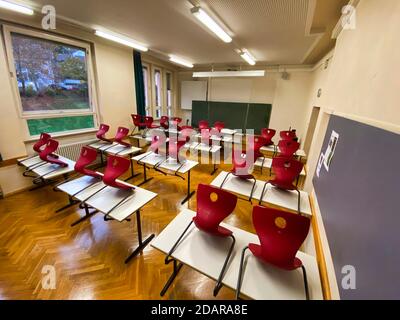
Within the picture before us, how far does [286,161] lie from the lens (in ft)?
8.24

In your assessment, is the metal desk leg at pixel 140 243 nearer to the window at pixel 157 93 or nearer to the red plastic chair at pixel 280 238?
the red plastic chair at pixel 280 238

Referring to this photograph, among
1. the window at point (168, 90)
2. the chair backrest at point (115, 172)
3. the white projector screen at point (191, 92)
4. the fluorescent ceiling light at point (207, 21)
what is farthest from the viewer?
the white projector screen at point (191, 92)

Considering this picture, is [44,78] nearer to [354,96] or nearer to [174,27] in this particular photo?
[174,27]

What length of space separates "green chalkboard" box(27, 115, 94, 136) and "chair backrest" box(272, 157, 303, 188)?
4710 millimetres

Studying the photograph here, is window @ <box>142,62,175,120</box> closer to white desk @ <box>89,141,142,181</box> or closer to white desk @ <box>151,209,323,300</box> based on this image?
white desk @ <box>89,141,142,181</box>

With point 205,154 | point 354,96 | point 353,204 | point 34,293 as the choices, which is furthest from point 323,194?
point 205,154

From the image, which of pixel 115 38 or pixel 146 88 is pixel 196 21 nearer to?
pixel 115 38

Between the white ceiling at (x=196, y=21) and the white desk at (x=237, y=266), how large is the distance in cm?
302

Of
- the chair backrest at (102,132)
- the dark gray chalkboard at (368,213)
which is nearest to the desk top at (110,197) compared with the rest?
the dark gray chalkboard at (368,213)

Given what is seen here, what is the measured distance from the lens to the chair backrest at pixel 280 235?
4.12 ft

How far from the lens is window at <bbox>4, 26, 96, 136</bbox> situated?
337 cm

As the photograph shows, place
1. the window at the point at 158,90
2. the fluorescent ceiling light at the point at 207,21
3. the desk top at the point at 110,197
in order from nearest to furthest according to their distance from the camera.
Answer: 1. the desk top at the point at 110,197
2. the fluorescent ceiling light at the point at 207,21
3. the window at the point at 158,90

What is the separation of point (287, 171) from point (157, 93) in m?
6.41
